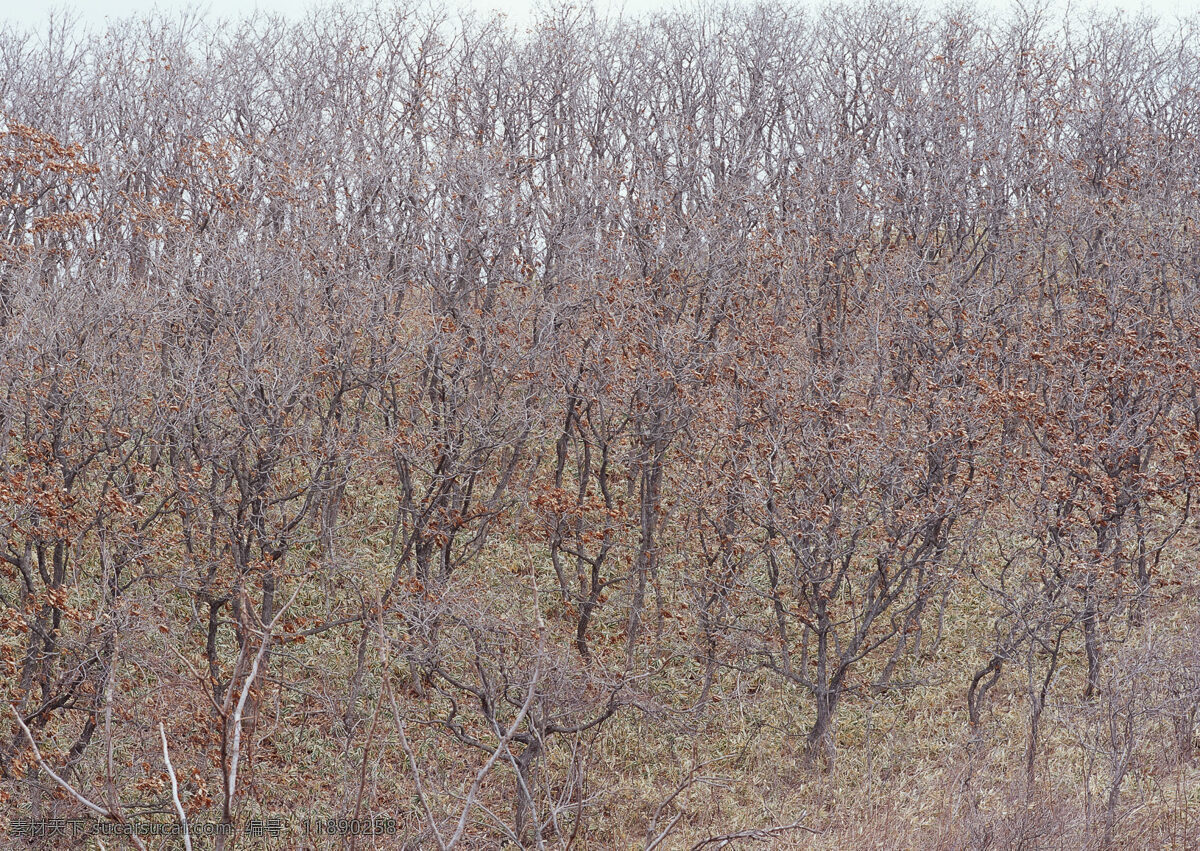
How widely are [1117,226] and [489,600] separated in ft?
38.6

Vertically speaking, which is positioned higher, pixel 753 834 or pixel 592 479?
pixel 592 479

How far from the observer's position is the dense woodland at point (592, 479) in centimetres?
939

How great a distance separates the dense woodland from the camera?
9.39m

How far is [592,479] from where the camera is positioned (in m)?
16.6

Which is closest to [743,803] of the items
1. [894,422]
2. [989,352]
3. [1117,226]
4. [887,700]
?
[887,700]

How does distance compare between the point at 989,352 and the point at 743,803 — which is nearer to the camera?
the point at 743,803

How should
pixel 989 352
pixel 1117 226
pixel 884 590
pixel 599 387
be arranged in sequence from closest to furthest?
pixel 884 590 < pixel 989 352 < pixel 599 387 < pixel 1117 226

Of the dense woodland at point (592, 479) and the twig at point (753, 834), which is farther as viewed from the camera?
the dense woodland at point (592, 479)

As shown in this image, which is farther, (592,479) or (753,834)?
(592,479)

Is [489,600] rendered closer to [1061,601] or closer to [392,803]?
[392,803]

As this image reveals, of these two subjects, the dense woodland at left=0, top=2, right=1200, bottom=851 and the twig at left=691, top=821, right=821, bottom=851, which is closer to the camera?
the twig at left=691, top=821, right=821, bottom=851

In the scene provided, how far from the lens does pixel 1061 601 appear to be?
10.1 metres

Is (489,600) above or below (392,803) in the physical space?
above

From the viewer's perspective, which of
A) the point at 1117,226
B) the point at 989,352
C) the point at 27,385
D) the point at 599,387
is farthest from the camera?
the point at 1117,226
